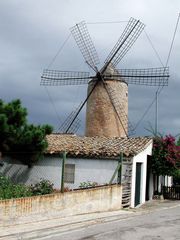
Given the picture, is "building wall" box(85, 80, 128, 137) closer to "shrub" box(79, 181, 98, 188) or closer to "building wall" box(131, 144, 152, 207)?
"building wall" box(131, 144, 152, 207)

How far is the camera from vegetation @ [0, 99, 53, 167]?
679 inches

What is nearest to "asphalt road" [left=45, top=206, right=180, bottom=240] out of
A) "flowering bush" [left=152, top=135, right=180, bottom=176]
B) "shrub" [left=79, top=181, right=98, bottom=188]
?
"shrub" [left=79, top=181, right=98, bottom=188]

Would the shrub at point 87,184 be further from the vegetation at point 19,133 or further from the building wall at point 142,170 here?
the vegetation at point 19,133

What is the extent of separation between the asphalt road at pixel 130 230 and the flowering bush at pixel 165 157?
9.55 metres

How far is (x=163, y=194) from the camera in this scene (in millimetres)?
28812

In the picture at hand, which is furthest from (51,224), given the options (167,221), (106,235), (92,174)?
(92,174)

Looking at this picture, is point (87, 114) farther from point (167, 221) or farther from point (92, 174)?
A: point (167, 221)

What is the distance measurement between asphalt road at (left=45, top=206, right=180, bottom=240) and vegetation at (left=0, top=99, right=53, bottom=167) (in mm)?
4999

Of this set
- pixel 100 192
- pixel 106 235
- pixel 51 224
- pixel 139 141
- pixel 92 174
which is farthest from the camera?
pixel 139 141

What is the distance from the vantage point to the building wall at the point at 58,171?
75.0ft

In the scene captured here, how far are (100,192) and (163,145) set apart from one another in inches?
363

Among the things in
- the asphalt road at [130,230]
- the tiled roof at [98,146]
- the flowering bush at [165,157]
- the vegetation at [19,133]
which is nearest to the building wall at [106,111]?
the tiled roof at [98,146]

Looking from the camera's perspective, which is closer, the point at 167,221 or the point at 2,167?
the point at 167,221

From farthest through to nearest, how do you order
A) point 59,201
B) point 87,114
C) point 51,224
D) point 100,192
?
point 87,114
point 100,192
point 59,201
point 51,224
